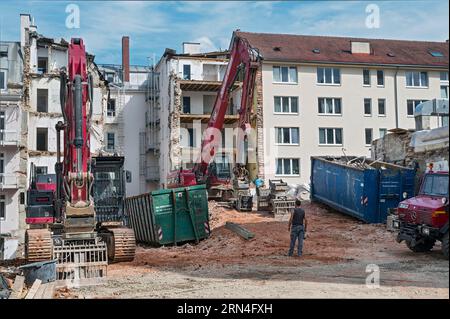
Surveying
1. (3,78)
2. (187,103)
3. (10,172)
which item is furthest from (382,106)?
(3,78)

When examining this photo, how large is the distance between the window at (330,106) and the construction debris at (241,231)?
25716 millimetres

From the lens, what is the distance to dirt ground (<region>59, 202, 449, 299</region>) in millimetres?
10703

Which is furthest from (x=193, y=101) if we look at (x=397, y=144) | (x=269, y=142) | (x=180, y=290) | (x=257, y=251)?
(x=180, y=290)

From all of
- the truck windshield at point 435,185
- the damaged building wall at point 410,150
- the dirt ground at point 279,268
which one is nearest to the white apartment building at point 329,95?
the damaged building wall at point 410,150

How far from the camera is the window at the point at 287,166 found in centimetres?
4372

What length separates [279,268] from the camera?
46.1 feet

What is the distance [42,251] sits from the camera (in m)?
14.3

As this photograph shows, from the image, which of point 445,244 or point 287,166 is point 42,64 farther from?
point 445,244

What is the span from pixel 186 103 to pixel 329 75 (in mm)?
11735

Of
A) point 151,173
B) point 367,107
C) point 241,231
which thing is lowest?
point 241,231

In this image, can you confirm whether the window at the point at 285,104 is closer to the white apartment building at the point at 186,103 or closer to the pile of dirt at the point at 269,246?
the white apartment building at the point at 186,103

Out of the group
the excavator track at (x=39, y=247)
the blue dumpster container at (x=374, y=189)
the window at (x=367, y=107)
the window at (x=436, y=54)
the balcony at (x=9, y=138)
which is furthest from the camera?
the window at (x=436, y=54)

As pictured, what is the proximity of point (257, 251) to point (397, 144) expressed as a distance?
10.6 m

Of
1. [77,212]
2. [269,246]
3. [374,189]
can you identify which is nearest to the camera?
[77,212]
